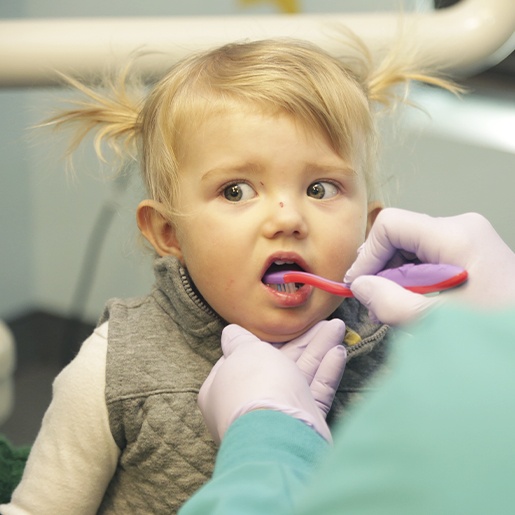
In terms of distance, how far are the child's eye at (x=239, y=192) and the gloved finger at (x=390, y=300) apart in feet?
0.54

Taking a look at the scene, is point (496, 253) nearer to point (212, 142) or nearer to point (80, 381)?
point (212, 142)

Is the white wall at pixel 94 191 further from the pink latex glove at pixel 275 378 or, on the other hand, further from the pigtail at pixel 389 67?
the pink latex glove at pixel 275 378

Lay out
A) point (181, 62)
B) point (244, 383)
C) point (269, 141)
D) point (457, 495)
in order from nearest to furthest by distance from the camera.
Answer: point (457, 495)
point (244, 383)
point (269, 141)
point (181, 62)

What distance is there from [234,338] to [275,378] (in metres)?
0.13

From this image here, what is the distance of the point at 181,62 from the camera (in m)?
0.97

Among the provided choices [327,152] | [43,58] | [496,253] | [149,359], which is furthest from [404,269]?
[43,58]

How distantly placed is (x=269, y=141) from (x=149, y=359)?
248 millimetres

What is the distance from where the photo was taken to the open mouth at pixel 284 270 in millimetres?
843

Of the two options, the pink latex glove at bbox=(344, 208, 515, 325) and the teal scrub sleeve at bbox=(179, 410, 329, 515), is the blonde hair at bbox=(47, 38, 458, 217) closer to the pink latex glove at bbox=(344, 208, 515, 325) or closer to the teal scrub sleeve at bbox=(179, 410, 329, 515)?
the pink latex glove at bbox=(344, 208, 515, 325)

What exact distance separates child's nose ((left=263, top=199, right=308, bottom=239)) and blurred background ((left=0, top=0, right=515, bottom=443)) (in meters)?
0.53

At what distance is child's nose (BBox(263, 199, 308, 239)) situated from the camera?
0.82m

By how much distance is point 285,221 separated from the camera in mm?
815

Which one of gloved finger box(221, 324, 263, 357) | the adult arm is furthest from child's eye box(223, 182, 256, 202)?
the adult arm

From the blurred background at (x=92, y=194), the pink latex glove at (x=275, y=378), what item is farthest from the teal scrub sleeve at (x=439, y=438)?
the blurred background at (x=92, y=194)
